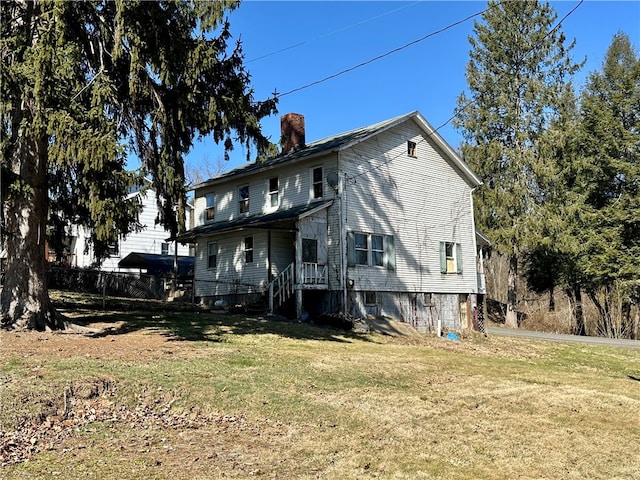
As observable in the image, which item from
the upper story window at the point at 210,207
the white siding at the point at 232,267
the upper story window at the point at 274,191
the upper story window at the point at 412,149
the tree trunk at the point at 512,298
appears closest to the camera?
the white siding at the point at 232,267

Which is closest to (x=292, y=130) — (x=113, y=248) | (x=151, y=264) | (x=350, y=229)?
(x=350, y=229)

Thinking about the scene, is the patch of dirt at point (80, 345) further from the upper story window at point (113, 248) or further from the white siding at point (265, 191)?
the white siding at point (265, 191)

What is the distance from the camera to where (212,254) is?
1012 inches

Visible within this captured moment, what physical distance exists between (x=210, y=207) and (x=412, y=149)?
404 inches

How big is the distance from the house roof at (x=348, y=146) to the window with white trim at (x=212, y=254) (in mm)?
3147

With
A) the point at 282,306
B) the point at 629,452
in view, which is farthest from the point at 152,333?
the point at 629,452

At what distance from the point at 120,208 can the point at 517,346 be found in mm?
16791

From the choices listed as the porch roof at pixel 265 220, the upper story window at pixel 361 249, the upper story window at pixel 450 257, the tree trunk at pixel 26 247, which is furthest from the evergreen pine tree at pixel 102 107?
the upper story window at pixel 450 257

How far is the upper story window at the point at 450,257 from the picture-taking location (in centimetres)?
2555

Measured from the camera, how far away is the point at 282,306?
70.5 ft

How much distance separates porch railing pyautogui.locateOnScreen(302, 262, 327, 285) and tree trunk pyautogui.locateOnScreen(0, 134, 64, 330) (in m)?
10.1

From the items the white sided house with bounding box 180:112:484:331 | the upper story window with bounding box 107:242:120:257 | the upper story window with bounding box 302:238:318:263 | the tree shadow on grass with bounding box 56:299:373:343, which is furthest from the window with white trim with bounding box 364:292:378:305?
the upper story window with bounding box 107:242:120:257

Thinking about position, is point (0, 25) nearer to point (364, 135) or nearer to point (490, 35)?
point (364, 135)

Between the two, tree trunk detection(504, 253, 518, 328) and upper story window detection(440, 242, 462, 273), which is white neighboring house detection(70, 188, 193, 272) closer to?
upper story window detection(440, 242, 462, 273)
